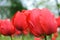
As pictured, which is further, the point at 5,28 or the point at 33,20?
the point at 5,28

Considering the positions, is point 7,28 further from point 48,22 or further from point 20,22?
point 48,22

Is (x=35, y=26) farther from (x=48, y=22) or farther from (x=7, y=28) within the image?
(x=7, y=28)

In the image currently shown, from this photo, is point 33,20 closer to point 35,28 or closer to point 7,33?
point 35,28

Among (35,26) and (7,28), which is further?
(7,28)

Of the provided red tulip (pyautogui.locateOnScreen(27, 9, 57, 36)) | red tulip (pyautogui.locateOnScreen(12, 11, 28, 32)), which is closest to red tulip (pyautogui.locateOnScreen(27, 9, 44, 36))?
red tulip (pyautogui.locateOnScreen(27, 9, 57, 36))

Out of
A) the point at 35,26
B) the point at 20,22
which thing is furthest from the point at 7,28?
the point at 35,26

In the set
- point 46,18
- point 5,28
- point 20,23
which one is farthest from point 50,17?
point 5,28

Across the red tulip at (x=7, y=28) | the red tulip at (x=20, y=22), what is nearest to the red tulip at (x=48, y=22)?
the red tulip at (x=20, y=22)

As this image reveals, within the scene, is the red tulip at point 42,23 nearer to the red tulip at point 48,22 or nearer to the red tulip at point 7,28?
the red tulip at point 48,22

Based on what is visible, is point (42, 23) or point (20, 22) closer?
point (42, 23)

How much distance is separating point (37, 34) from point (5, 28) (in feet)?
0.91

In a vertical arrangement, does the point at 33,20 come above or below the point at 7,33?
above

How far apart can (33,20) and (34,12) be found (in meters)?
0.05

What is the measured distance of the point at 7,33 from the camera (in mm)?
1190
